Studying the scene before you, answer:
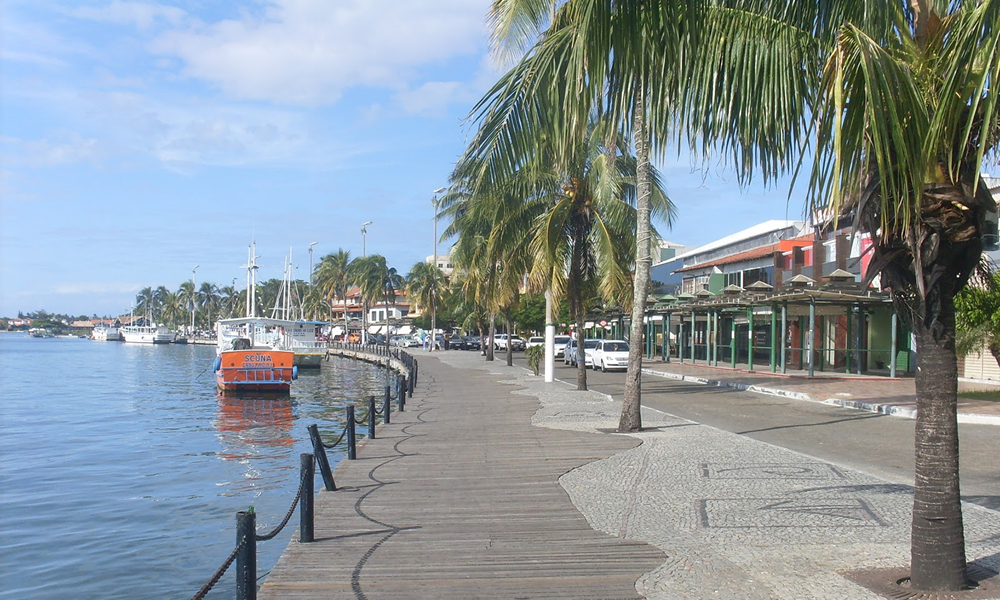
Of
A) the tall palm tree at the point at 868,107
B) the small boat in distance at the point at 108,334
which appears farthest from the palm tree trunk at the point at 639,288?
the small boat in distance at the point at 108,334

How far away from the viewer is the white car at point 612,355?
3641cm

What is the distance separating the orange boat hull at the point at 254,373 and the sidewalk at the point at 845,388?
1594 cm

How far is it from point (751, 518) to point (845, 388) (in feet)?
60.9

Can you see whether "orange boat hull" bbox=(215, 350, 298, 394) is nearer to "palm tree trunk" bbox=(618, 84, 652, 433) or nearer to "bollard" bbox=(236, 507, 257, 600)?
"palm tree trunk" bbox=(618, 84, 652, 433)

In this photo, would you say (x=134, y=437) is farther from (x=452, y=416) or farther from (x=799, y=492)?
(x=799, y=492)

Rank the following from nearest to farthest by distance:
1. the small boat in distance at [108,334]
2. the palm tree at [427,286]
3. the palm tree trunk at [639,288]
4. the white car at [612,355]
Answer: the palm tree trunk at [639,288]
the white car at [612,355]
the palm tree at [427,286]
the small boat in distance at [108,334]

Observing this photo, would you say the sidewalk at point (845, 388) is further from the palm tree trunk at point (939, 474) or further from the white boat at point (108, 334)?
the white boat at point (108, 334)

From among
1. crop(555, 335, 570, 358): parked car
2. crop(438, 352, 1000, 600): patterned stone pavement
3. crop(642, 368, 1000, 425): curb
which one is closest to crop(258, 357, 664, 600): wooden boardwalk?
crop(438, 352, 1000, 600): patterned stone pavement

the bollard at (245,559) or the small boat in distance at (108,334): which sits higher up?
the bollard at (245,559)

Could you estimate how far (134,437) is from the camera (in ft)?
71.3

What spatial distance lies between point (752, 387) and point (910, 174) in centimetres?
2215

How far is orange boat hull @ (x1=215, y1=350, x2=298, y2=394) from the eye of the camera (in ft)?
110

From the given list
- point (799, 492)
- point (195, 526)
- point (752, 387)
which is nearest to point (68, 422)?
point (195, 526)

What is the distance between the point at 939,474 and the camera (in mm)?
5410
